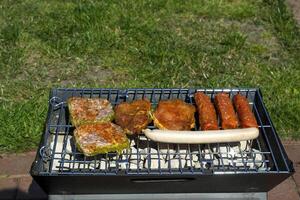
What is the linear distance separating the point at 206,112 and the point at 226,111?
0.33 ft

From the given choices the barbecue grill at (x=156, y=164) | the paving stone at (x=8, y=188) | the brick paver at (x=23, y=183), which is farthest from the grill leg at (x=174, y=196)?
the paving stone at (x=8, y=188)

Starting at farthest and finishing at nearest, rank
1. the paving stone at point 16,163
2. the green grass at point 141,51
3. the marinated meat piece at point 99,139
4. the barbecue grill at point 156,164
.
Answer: the green grass at point 141,51 → the paving stone at point 16,163 → the marinated meat piece at point 99,139 → the barbecue grill at point 156,164

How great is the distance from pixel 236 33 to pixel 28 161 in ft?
8.92

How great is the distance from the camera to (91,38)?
16.7ft

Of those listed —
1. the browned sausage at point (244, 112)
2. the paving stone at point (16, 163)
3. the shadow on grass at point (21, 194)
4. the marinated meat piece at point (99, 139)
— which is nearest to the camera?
the marinated meat piece at point (99, 139)

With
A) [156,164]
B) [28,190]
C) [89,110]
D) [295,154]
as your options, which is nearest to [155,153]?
[156,164]

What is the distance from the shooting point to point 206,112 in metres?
2.40

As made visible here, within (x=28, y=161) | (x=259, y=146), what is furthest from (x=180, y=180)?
(x=28, y=161)

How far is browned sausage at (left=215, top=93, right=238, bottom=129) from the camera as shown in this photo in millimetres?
2336

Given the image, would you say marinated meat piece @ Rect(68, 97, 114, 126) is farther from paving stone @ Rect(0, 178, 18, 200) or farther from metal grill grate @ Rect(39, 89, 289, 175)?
paving stone @ Rect(0, 178, 18, 200)

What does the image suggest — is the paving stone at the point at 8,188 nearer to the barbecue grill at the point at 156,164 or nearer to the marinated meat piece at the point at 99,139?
the barbecue grill at the point at 156,164

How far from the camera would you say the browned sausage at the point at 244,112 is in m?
2.32

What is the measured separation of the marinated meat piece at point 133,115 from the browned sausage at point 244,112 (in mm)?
450

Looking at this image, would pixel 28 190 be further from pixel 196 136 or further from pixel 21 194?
→ pixel 196 136
